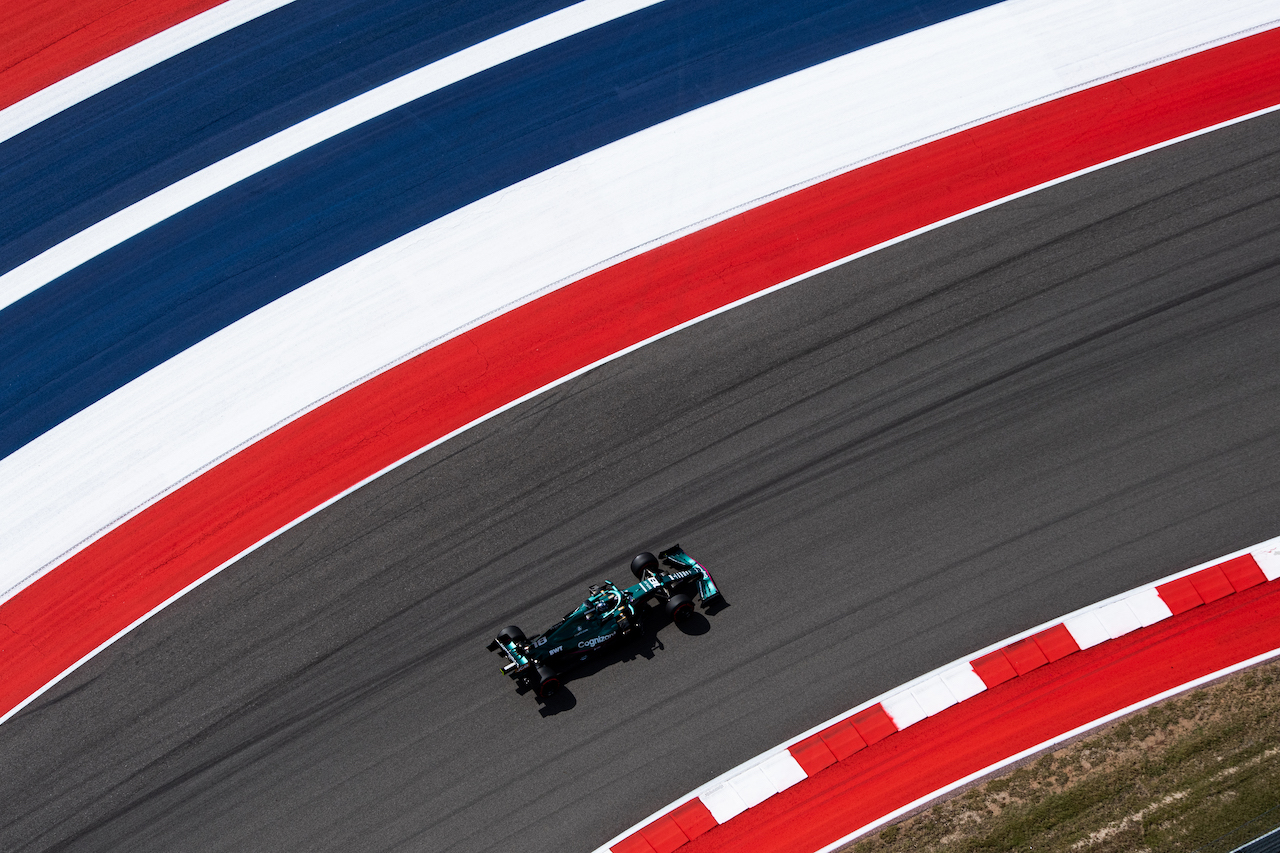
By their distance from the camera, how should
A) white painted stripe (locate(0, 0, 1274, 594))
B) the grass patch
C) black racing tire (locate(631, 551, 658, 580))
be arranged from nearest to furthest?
the grass patch, black racing tire (locate(631, 551, 658, 580)), white painted stripe (locate(0, 0, 1274, 594))

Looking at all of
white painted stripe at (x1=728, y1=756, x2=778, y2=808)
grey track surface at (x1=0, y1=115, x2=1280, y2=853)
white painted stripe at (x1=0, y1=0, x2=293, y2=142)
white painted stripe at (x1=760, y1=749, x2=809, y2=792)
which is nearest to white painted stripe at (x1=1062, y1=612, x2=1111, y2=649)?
Result: grey track surface at (x1=0, y1=115, x2=1280, y2=853)

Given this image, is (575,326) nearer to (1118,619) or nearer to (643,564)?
(643,564)

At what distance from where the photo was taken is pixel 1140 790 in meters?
14.6

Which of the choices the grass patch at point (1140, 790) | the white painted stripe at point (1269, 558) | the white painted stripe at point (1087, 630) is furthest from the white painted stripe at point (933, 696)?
→ the white painted stripe at point (1269, 558)

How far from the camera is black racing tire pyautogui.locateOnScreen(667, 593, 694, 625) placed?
16.0m

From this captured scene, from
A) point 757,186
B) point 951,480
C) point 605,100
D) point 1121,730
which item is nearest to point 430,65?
point 605,100

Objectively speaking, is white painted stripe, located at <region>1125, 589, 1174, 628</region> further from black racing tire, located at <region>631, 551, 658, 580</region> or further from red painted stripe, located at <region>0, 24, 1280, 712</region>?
red painted stripe, located at <region>0, 24, 1280, 712</region>

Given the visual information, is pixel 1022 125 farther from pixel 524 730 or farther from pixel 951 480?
pixel 524 730

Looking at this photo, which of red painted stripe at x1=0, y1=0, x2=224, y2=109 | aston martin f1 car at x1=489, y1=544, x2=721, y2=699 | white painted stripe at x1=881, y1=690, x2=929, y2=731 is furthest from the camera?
red painted stripe at x1=0, y1=0, x2=224, y2=109

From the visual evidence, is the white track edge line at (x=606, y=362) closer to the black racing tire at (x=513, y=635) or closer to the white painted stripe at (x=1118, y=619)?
the white painted stripe at (x=1118, y=619)

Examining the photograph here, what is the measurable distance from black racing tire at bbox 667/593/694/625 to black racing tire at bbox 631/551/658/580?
28.6 inches

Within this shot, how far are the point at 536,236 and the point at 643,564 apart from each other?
801 cm

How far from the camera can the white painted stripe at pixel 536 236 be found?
745 inches

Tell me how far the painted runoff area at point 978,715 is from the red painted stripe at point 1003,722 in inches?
0.7
